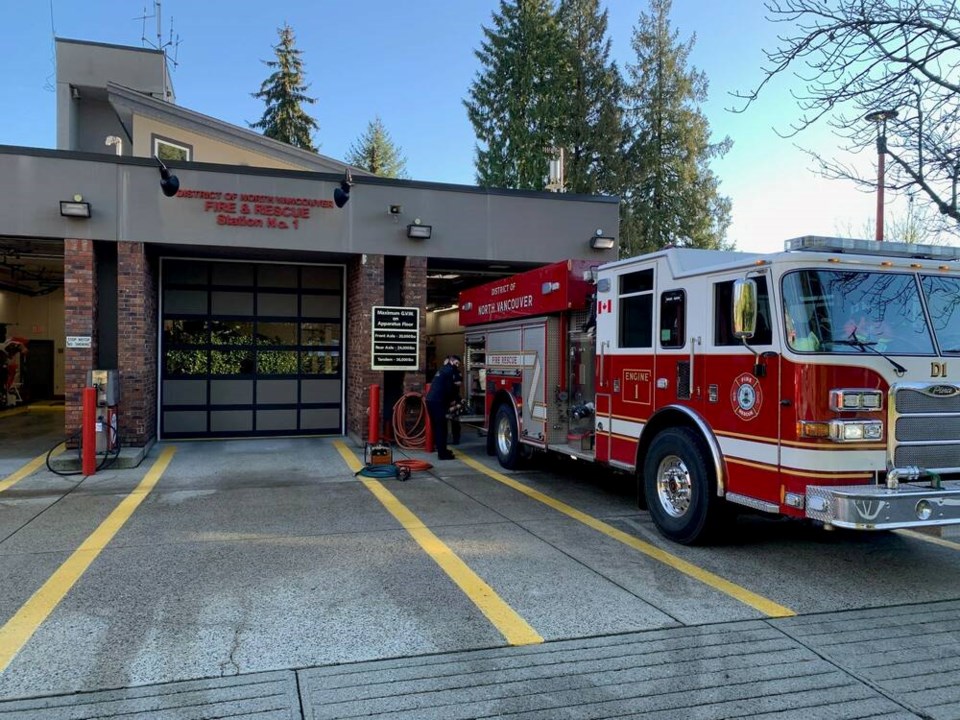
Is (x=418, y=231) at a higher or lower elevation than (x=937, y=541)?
higher

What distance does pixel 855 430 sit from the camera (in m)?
4.88

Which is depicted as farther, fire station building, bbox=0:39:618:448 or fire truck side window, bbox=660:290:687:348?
fire station building, bbox=0:39:618:448

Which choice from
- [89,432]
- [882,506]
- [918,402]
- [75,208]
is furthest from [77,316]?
[918,402]

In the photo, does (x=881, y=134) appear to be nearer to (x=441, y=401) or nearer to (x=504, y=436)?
(x=504, y=436)

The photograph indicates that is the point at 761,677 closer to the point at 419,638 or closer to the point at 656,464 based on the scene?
the point at 419,638

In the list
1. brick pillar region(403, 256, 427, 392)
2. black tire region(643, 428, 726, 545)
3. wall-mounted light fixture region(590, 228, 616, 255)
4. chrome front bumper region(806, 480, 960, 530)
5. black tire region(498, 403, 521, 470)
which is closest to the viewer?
chrome front bumper region(806, 480, 960, 530)

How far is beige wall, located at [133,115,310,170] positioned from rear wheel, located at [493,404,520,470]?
9.70 m

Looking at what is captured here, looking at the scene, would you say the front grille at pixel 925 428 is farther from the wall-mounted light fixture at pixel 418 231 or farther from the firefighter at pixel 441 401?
the wall-mounted light fixture at pixel 418 231

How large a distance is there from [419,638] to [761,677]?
193 cm

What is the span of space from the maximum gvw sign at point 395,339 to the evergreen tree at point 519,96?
18.3m

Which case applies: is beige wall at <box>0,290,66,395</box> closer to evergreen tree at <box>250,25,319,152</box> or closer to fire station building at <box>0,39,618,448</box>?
fire station building at <box>0,39,618,448</box>

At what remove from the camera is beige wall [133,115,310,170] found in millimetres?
14617

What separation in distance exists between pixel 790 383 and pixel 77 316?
33.4 feet

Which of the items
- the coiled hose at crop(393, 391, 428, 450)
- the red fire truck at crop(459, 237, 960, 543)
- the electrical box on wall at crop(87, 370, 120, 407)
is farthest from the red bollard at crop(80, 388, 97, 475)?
the red fire truck at crop(459, 237, 960, 543)
